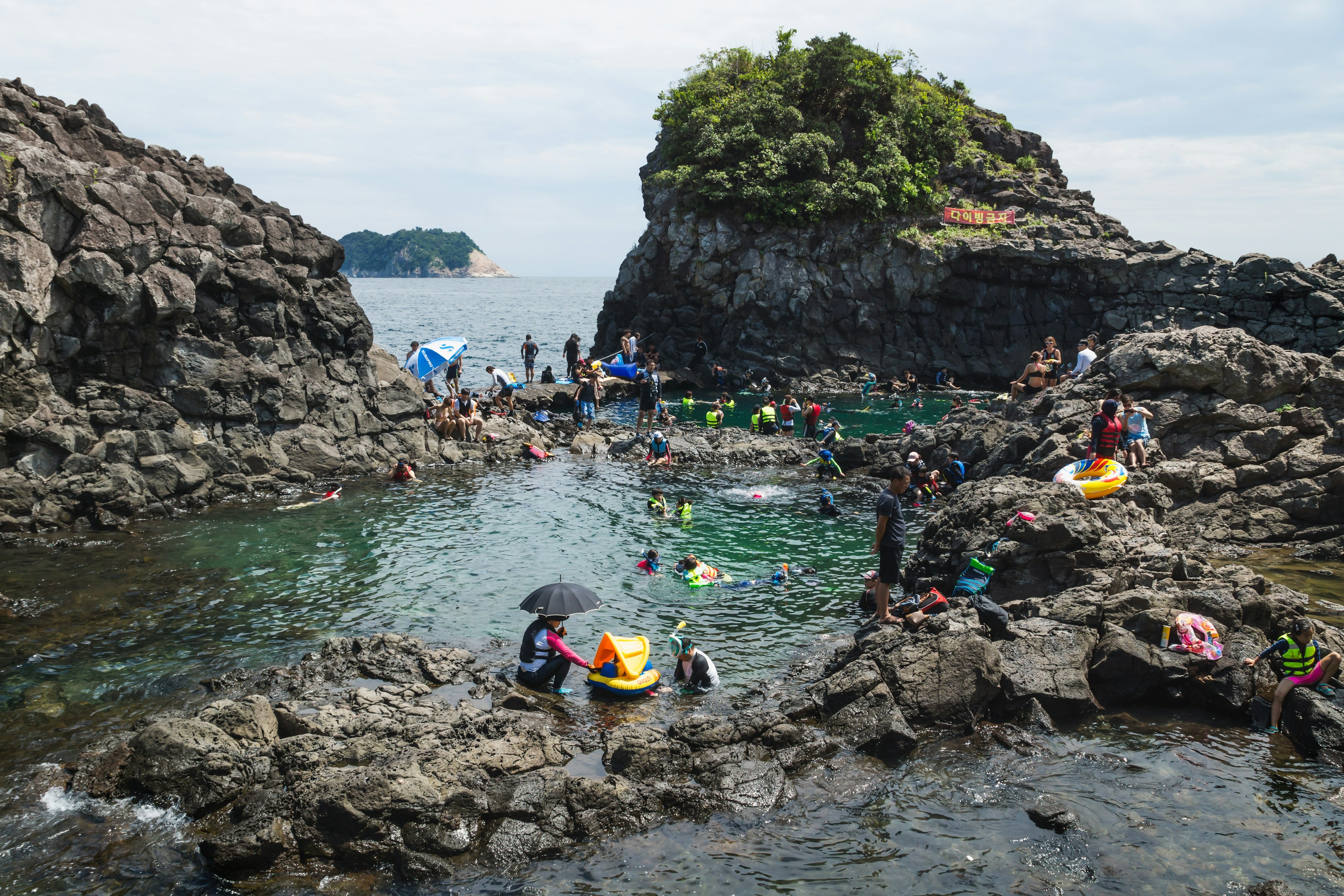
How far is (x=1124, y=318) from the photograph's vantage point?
51.2 meters

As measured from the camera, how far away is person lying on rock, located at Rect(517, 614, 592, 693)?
13438 mm

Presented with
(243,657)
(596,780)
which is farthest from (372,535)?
(596,780)

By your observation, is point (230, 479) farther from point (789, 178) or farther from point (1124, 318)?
point (1124, 318)

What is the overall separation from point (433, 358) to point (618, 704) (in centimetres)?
2510

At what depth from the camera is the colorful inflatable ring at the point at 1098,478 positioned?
18.1 m

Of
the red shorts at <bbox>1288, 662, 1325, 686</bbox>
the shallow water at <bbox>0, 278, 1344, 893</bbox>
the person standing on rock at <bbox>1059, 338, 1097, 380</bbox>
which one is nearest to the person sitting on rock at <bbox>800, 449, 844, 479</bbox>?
the shallow water at <bbox>0, 278, 1344, 893</bbox>

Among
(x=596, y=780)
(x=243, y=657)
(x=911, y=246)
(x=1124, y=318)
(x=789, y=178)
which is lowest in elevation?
(x=243, y=657)

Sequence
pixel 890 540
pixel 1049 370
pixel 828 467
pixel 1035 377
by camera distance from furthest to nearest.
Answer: pixel 1049 370
pixel 1035 377
pixel 828 467
pixel 890 540

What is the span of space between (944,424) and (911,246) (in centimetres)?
2709

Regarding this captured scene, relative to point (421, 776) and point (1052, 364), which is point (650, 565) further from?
point (1052, 364)

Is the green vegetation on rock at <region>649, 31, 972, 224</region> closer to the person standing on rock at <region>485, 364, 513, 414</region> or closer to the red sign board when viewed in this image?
the red sign board

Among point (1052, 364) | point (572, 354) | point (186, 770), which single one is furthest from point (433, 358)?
point (186, 770)

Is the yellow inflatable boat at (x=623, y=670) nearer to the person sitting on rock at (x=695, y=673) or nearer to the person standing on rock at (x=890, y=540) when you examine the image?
the person sitting on rock at (x=695, y=673)

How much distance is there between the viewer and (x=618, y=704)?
13.1 metres
